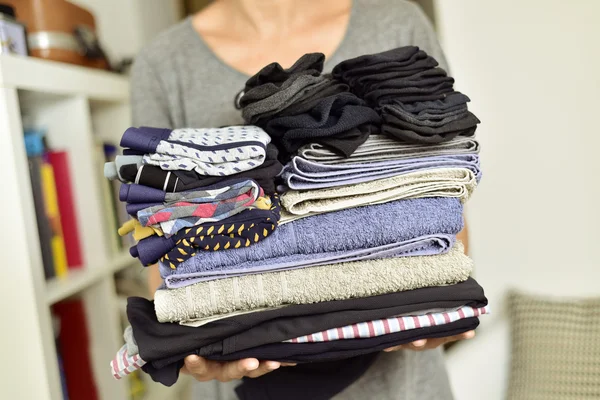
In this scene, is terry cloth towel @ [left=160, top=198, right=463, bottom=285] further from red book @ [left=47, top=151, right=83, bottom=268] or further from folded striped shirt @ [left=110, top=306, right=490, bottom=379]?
red book @ [left=47, top=151, right=83, bottom=268]

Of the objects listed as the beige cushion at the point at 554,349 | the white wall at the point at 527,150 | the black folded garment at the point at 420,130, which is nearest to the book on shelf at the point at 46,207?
the black folded garment at the point at 420,130

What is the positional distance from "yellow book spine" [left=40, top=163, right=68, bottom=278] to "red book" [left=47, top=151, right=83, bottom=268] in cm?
2

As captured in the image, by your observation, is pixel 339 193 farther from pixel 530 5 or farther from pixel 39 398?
pixel 530 5

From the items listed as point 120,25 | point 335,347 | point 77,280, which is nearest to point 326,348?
point 335,347

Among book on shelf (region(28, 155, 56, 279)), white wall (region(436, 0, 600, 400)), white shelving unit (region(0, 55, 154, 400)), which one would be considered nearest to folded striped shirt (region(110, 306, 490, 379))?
white shelving unit (region(0, 55, 154, 400))

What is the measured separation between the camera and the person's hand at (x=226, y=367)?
1.65ft

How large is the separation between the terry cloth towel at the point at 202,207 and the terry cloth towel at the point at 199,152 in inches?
0.7

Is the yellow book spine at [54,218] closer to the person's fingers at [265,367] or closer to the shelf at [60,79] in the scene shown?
the shelf at [60,79]

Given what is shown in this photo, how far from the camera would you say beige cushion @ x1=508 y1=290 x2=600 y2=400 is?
3.31 ft

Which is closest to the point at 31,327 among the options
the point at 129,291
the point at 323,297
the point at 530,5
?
the point at 129,291

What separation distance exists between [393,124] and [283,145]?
4.9 inches

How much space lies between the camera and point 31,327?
33.1 inches

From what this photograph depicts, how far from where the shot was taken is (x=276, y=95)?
52 centimetres

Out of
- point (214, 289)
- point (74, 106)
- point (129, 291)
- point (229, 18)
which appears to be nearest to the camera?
point (214, 289)
